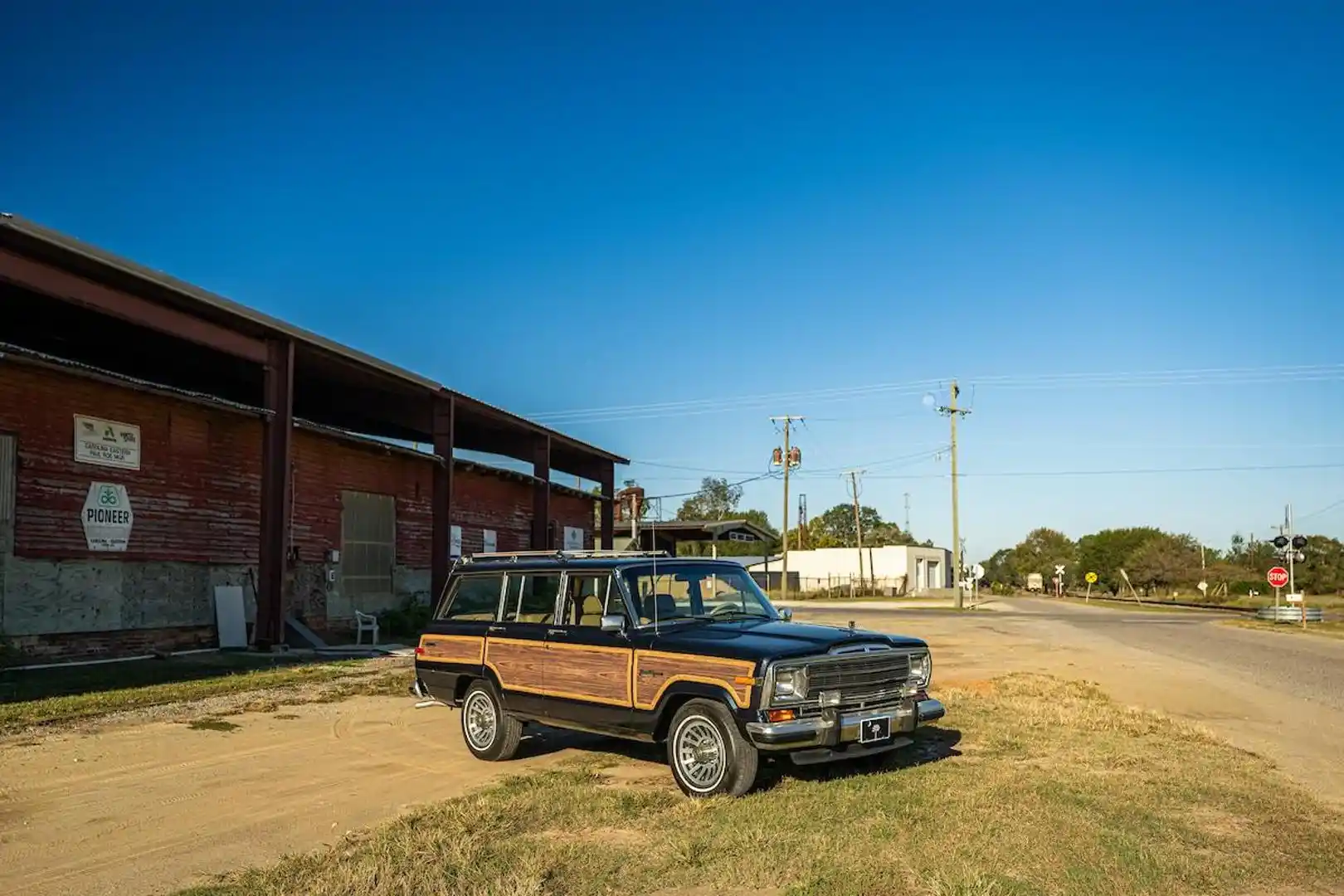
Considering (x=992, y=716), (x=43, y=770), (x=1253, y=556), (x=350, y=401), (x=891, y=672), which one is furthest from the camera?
(x=1253, y=556)

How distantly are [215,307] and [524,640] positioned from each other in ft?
41.8

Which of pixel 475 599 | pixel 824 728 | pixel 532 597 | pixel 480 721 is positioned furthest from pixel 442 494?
pixel 824 728

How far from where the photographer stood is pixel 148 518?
63.7 feet

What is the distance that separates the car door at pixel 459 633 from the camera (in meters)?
10.4

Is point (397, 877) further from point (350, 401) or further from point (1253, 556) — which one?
point (1253, 556)

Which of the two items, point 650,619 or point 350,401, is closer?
point 650,619

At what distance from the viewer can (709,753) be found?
825 cm

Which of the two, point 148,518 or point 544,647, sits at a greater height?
point 148,518

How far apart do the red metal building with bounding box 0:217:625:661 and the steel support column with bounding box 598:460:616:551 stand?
12.2 metres

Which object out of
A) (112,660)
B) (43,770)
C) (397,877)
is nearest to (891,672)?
(397,877)

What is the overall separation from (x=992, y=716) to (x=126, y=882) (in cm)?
949

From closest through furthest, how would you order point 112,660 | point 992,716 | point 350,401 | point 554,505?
point 992,716 < point 112,660 < point 350,401 < point 554,505

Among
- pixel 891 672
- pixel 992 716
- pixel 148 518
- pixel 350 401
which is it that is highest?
pixel 350 401

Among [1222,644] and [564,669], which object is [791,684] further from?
[1222,644]
